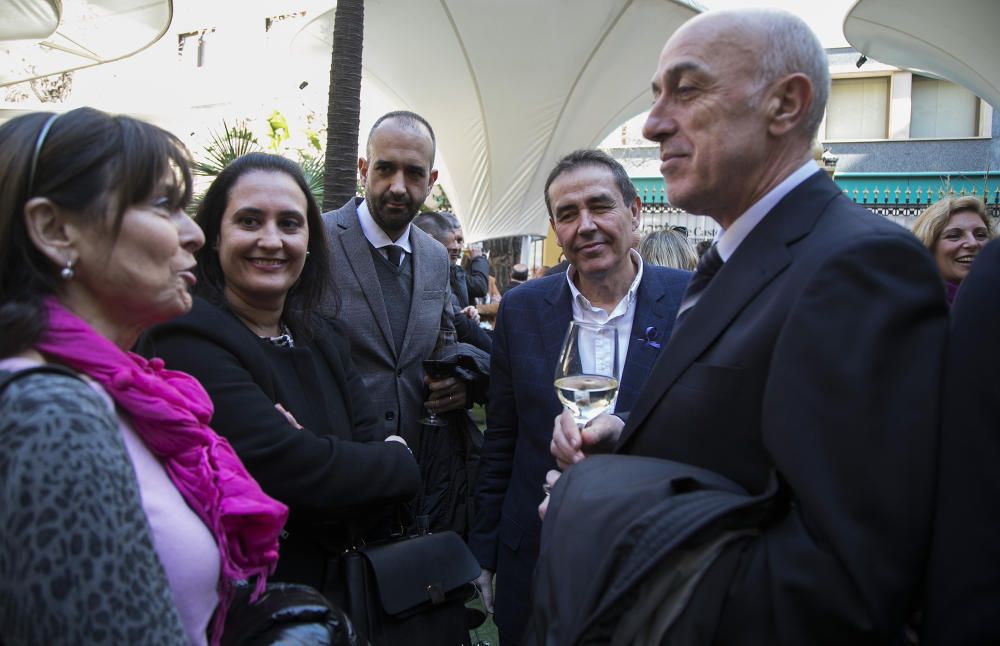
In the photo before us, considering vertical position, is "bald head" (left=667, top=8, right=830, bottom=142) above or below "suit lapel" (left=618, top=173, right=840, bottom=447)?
above

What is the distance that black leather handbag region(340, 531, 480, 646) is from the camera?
2.22 meters

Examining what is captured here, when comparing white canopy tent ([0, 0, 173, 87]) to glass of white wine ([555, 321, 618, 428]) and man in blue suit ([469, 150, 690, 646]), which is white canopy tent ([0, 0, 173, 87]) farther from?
glass of white wine ([555, 321, 618, 428])

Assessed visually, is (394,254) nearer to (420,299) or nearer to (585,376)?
(420,299)

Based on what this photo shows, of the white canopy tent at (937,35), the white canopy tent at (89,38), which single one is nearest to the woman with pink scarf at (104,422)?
the white canopy tent at (89,38)

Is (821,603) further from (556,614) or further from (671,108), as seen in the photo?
(671,108)

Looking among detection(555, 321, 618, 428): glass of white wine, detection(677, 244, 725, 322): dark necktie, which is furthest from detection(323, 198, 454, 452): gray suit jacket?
detection(677, 244, 725, 322): dark necktie

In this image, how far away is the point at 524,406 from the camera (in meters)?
2.78

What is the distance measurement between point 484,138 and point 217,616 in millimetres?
16578

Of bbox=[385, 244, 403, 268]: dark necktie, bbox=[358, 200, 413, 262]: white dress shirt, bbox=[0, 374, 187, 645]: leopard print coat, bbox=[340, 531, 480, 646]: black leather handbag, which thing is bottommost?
bbox=[340, 531, 480, 646]: black leather handbag

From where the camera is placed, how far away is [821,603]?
112 cm

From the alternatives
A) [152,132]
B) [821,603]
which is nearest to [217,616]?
[152,132]

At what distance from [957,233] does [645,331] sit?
278 cm

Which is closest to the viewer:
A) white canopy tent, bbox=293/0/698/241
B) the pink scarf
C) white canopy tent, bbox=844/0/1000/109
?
the pink scarf

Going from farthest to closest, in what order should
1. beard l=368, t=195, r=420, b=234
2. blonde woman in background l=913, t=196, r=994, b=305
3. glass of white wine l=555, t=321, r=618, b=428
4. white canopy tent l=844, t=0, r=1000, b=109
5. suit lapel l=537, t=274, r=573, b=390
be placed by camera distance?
white canopy tent l=844, t=0, r=1000, b=109
blonde woman in background l=913, t=196, r=994, b=305
beard l=368, t=195, r=420, b=234
suit lapel l=537, t=274, r=573, b=390
glass of white wine l=555, t=321, r=618, b=428
